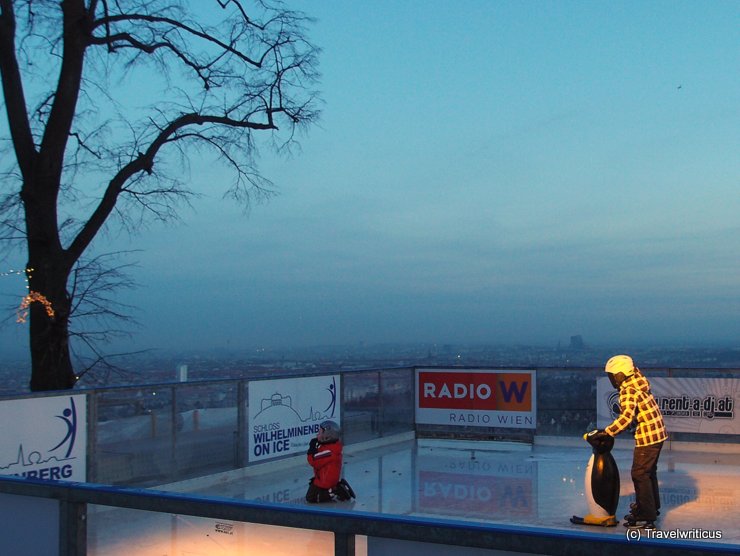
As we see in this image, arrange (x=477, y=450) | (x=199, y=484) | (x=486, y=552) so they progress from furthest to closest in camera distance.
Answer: (x=477, y=450) < (x=199, y=484) < (x=486, y=552)

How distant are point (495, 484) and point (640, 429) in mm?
3798

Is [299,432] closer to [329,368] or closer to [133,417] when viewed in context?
[329,368]

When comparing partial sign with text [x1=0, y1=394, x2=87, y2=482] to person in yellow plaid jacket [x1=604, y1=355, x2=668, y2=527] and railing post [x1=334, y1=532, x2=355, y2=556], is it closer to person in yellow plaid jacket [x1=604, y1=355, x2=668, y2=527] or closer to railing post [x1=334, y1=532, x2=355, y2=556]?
person in yellow plaid jacket [x1=604, y1=355, x2=668, y2=527]

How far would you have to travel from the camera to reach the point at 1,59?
13.7 meters

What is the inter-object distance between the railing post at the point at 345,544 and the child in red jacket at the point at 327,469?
7823 mm

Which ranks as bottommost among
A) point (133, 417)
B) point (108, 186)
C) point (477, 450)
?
point (477, 450)

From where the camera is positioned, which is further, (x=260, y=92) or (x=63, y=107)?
(x=260, y=92)

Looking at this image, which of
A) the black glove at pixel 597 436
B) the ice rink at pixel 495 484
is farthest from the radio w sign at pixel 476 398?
the black glove at pixel 597 436

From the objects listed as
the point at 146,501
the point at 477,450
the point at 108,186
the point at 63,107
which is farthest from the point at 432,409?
the point at 146,501

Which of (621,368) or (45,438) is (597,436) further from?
(45,438)

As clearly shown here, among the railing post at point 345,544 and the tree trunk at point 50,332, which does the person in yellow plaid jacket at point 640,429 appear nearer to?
the railing post at point 345,544

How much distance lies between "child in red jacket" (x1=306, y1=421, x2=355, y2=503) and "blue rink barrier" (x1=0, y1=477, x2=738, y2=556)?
690 centimetres

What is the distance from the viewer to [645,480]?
9.56m

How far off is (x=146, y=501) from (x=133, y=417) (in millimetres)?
8152
